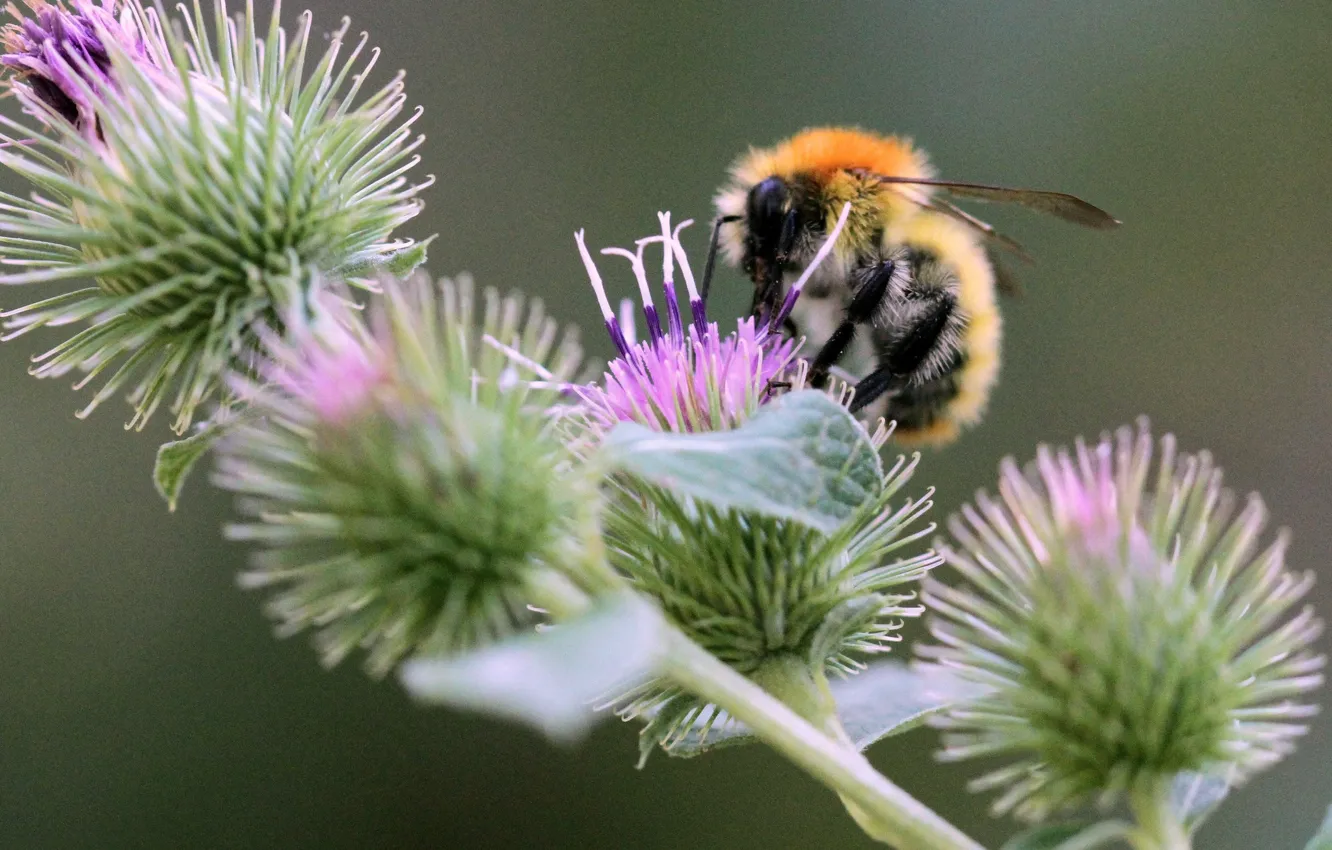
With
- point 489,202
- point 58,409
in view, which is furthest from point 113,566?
point 489,202

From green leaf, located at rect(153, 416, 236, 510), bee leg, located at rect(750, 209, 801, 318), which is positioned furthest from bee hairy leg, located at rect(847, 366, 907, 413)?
green leaf, located at rect(153, 416, 236, 510)

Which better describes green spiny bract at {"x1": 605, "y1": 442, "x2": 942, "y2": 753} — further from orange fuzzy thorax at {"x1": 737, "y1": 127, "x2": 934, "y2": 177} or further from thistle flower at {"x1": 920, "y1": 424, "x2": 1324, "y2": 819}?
orange fuzzy thorax at {"x1": 737, "y1": 127, "x2": 934, "y2": 177}

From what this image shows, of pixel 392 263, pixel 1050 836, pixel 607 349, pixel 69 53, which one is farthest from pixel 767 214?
pixel 607 349

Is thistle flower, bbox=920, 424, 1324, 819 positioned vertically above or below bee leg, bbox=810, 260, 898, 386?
below

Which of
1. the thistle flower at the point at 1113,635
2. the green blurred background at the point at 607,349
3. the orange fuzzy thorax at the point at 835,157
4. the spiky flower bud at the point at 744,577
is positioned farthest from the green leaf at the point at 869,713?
the green blurred background at the point at 607,349

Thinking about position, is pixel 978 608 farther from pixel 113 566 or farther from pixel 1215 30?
pixel 1215 30

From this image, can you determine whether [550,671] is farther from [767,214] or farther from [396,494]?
[767,214]

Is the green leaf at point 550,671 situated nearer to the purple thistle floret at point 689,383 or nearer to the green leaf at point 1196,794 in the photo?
the purple thistle floret at point 689,383
